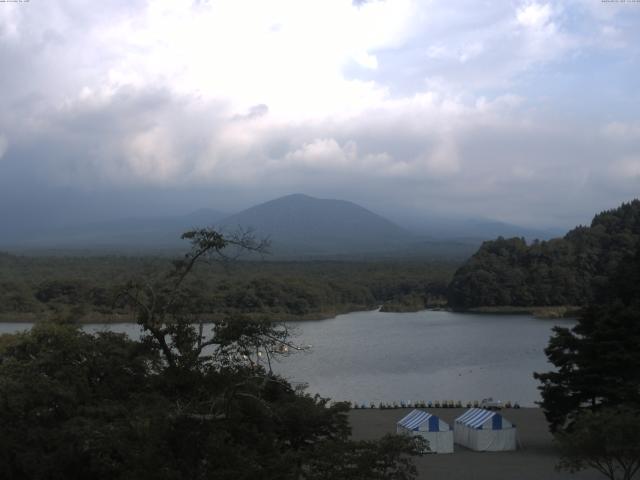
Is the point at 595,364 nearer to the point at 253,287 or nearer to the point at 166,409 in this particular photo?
the point at 166,409

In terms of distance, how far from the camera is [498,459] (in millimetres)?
13398

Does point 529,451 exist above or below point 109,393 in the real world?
below

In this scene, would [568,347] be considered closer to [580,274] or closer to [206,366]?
[206,366]

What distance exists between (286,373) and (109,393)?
18146mm

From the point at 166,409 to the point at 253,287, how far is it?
41.8m

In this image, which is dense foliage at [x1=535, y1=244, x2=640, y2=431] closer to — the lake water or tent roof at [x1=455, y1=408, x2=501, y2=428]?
tent roof at [x1=455, y1=408, x2=501, y2=428]

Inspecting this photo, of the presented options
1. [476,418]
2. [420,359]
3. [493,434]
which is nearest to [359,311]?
[420,359]

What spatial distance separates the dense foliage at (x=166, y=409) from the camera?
637 centimetres

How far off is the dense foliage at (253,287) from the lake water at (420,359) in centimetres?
279

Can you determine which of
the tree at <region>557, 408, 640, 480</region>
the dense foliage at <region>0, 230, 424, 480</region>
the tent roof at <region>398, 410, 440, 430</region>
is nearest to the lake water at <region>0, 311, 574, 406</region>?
the tent roof at <region>398, 410, 440, 430</region>

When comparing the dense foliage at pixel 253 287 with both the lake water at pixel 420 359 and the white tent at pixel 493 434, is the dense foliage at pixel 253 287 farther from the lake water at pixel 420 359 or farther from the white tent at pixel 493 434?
the white tent at pixel 493 434

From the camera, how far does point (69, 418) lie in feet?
26.3

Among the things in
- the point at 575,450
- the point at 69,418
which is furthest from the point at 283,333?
the point at 575,450

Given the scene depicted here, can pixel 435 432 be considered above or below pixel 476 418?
below
